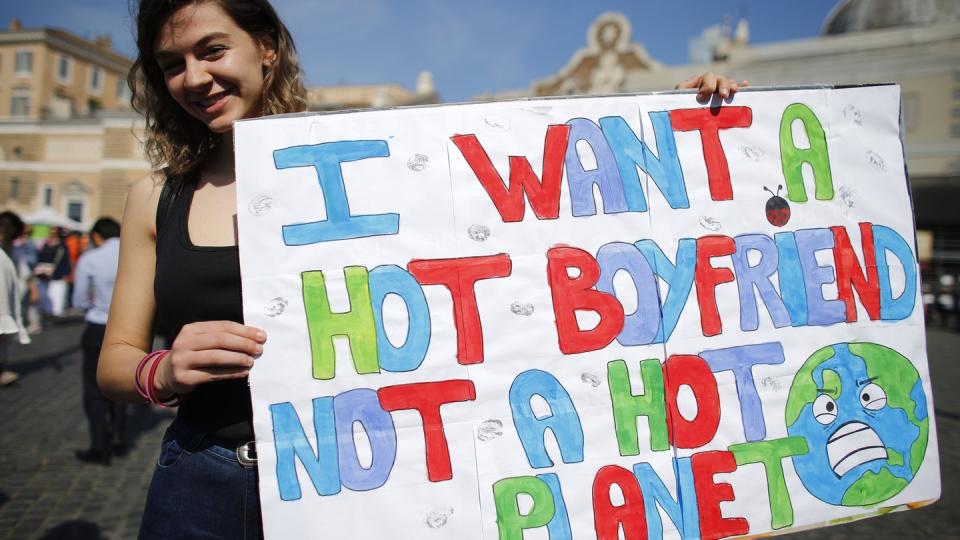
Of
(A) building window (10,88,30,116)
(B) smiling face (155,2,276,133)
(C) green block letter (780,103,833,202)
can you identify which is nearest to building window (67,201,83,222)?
(A) building window (10,88,30,116)

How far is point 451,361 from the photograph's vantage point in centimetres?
143

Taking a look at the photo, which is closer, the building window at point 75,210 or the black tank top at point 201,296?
the black tank top at point 201,296

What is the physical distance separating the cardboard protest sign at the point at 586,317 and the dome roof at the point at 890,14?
3411 cm

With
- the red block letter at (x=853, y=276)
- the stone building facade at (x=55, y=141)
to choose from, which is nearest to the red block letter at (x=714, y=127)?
the red block letter at (x=853, y=276)

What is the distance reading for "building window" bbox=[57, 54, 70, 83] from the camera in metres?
44.2

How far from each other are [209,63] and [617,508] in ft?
4.71

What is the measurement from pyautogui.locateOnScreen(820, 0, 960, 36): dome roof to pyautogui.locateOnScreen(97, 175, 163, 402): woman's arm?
1393 inches

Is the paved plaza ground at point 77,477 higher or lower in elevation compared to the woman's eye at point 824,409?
lower

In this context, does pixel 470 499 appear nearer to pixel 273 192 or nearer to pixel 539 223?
pixel 539 223

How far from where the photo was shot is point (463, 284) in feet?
4.77

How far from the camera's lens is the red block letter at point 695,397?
1513 mm

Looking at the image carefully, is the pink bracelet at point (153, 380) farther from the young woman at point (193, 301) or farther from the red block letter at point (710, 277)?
the red block letter at point (710, 277)

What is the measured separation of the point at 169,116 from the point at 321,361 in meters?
0.73

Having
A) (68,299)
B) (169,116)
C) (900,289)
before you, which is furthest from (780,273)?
(68,299)
